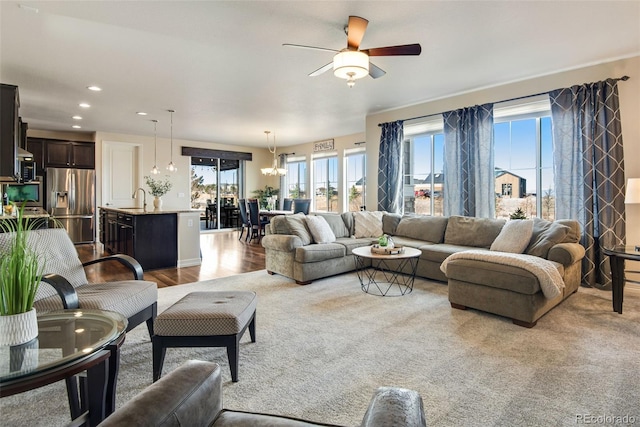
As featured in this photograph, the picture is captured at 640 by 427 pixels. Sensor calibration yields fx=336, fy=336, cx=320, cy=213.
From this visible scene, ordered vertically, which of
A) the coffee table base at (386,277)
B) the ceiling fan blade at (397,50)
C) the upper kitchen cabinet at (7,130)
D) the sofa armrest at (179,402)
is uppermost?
the ceiling fan blade at (397,50)

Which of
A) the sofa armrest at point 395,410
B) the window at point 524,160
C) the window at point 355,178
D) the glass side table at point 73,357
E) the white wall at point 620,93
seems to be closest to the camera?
the sofa armrest at point 395,410

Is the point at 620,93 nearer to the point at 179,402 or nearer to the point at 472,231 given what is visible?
the point at 472,231

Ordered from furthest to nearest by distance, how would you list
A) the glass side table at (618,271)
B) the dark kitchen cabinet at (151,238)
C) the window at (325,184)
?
the window at (325,184) < the dark kitchen cabinet at (151,238) < the glass side table at (618,271)

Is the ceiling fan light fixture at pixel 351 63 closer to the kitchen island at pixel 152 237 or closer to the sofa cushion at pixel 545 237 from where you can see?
the sofa cushion at pixel 545 237

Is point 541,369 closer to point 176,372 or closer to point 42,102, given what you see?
point 176,372

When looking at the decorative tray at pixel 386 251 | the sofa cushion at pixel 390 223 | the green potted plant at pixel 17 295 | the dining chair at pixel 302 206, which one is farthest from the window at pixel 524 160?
the green potted plant at pixel 17 295

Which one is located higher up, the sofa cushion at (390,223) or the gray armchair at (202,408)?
the sofa cushion at (390,223)

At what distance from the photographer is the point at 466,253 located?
3.38 m

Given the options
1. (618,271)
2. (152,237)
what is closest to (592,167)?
(618,271)

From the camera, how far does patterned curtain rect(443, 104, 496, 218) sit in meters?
4.91

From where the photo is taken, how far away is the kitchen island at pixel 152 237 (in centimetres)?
507

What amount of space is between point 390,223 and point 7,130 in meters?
5.18

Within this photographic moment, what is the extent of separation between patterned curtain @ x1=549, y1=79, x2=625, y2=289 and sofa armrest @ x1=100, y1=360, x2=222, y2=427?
4.62m

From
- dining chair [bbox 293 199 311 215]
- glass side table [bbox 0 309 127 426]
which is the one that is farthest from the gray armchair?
dining chair [bbox 293 199 311 215]
